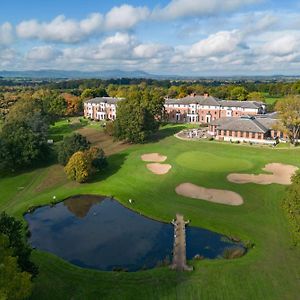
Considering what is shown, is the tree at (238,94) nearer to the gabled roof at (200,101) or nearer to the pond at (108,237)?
the gabled roof at (200,101)

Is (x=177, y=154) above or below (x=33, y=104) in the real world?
below

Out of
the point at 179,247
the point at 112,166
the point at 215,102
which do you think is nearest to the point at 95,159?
the point at 112,166

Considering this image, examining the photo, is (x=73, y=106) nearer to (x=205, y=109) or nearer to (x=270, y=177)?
(x=205, y=109)

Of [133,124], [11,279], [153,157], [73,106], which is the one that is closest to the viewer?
[11,279]

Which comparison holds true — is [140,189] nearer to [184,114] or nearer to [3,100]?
[184,114]

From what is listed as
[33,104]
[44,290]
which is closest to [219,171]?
[44,290]

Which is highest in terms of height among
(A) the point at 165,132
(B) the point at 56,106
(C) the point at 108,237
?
(B) the point at 56,106
